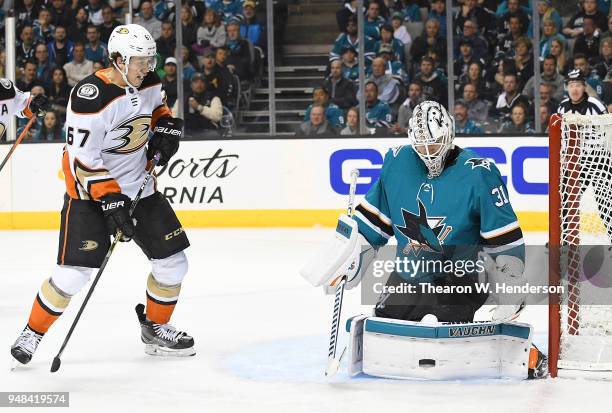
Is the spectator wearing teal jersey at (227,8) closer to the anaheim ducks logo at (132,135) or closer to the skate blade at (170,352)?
the anaheim ducks logo at (132,135)

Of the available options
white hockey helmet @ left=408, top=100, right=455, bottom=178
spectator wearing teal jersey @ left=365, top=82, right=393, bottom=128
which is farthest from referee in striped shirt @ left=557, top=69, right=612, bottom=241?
spectator wearing teal jersey @ left=365, top=82, right=393, bottom=128

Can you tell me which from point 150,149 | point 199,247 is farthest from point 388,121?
point 150,149

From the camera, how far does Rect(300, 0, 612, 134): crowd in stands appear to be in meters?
8.92

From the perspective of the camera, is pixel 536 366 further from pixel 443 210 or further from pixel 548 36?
pixel 548 36

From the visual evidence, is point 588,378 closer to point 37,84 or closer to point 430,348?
point 430,348

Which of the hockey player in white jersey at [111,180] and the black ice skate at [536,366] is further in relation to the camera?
the hockey player in white jersey at [111,180]

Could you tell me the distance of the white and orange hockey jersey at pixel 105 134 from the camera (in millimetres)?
4277

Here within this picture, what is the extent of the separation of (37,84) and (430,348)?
662 centimetres

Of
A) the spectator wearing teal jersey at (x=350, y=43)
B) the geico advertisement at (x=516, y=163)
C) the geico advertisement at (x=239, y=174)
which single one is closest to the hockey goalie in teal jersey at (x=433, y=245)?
the geico advertisement at (x=516, y=163)

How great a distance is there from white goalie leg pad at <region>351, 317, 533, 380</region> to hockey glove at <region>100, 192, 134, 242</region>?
3.09 feet

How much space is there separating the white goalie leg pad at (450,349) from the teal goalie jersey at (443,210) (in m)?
0.26

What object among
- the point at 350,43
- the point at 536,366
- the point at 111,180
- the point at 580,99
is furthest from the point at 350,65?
the point at 536,366

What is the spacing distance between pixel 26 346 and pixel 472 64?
18.2ft

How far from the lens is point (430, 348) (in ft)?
13.0
